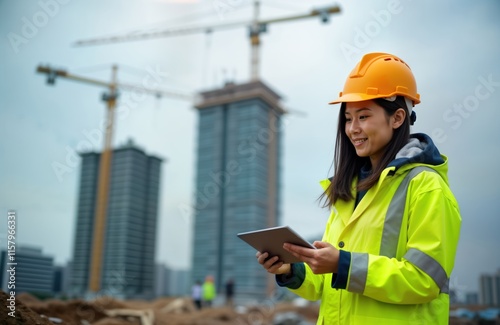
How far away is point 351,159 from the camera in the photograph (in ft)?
6.35

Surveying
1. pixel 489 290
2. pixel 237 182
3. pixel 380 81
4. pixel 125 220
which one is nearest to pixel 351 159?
pixel 380 81

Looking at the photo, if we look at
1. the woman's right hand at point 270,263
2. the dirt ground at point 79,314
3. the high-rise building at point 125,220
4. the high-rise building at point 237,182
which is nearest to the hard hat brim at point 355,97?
the woman's right hand at point 270,263

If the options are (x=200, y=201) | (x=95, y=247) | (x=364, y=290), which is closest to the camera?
(x=364, y=290)

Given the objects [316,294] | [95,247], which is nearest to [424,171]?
[316,294]

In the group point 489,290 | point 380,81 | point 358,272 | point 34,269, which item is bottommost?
point 489,290

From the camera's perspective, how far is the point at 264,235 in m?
1.63

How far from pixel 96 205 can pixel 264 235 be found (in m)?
35.2

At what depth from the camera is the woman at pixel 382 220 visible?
57.6 inches

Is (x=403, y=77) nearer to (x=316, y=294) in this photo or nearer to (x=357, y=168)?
(x=357, y=168)

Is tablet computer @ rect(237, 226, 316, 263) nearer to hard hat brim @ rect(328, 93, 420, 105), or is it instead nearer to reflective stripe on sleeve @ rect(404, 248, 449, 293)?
reflective stripe on sleeve @ rect(404, 248, 449, 293)

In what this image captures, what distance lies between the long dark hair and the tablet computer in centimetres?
32

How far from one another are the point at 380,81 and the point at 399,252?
622 millimetres

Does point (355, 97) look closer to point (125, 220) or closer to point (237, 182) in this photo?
point (125, 220)

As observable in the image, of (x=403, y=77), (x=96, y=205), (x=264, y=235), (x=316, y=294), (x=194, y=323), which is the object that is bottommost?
(x=194, y=323)
